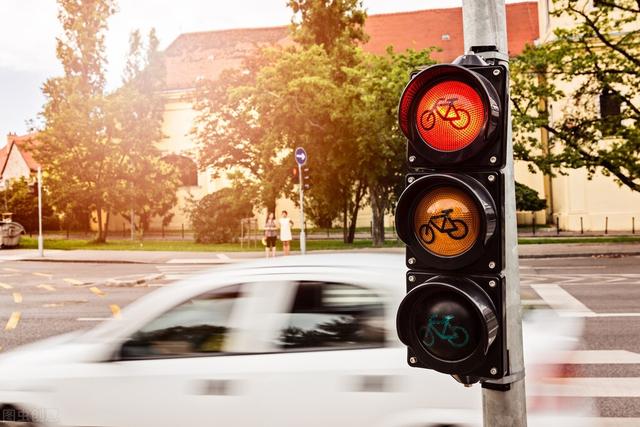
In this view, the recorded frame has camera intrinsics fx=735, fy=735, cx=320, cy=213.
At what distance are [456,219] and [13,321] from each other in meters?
11.7

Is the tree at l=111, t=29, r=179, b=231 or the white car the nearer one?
the white car

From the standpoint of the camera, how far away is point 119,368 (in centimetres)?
472

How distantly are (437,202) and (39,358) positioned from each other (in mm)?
3676

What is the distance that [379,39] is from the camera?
54.9 meters

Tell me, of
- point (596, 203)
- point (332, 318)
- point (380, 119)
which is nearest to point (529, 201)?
point (596, 203)

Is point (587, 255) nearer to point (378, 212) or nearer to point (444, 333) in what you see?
point (378, 212)

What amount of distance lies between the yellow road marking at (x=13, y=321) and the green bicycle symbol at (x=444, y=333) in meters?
10.7

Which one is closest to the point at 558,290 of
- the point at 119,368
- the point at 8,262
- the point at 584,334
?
the point at 584,334

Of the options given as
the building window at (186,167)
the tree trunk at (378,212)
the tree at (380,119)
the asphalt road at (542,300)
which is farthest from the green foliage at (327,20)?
the building window at (186,167)

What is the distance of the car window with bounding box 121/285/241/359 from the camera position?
468 cm

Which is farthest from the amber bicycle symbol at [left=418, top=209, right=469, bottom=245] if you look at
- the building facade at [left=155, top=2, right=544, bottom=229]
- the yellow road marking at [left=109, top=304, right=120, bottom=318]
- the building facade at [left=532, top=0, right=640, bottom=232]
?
the building facade at [left=155, top=2, right=544, bottom=229]

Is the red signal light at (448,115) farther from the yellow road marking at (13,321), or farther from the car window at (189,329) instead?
the yellow road marking at (13,321)

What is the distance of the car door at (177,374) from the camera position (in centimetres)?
446

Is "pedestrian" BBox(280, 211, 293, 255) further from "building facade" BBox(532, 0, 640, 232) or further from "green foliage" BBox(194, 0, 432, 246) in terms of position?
"building facade" BBox(532, 0, 640, 232)
